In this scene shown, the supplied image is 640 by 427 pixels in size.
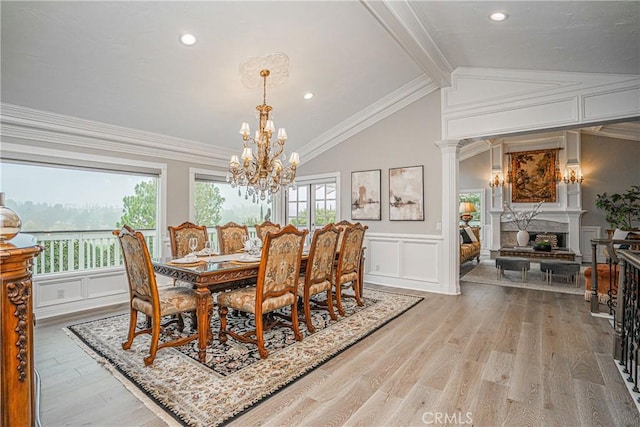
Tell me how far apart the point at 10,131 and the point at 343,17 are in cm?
391

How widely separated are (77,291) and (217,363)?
273cm

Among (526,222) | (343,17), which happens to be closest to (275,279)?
(343,17)

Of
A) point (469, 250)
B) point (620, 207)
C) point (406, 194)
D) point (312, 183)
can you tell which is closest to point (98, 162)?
point (312, 183)

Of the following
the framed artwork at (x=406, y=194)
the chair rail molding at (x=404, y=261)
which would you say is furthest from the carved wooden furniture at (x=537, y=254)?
the framed artwork at (x=406, y=194)

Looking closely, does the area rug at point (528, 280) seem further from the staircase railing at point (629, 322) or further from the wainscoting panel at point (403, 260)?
the staircase railing at point (629, 322)

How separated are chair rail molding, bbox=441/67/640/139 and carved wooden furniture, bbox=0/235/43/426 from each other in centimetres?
505

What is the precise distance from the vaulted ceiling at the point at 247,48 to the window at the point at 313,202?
2.05 meters

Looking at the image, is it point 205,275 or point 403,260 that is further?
point 403,260

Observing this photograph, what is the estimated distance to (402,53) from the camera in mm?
4320

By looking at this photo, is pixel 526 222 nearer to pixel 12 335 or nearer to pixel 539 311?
pixel 539 311

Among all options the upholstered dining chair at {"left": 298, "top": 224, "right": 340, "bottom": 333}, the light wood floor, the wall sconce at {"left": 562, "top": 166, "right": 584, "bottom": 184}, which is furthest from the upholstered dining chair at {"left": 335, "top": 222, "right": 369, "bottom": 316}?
the wall sconce at {"left": 562, "top": 166, "right": 584, "bottom": 184}

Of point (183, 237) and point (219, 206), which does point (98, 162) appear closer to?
point (183, 237)

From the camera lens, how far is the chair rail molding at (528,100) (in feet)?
12.1

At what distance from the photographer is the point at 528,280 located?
579 cm
